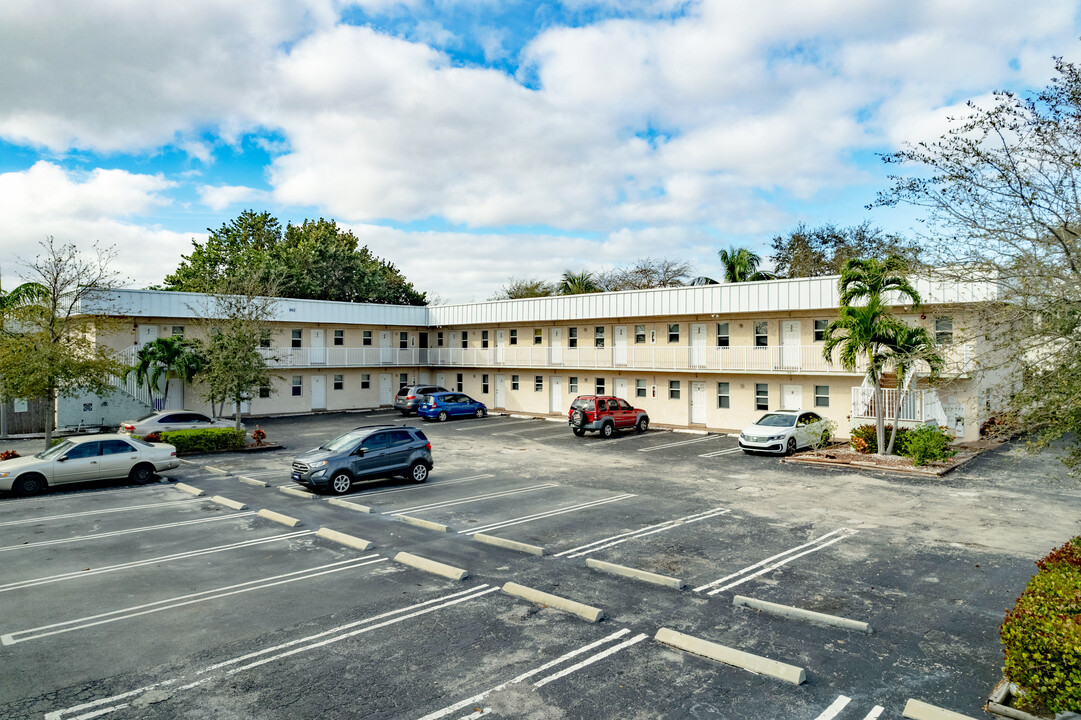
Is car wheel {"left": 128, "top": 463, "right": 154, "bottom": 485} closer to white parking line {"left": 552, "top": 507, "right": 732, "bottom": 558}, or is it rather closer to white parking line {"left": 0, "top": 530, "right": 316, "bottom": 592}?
white parking line {"left": 0, "top": 530, "right": 316, "bottom": 592}

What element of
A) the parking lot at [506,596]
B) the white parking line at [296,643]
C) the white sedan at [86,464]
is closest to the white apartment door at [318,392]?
the white sedan at [86,464]

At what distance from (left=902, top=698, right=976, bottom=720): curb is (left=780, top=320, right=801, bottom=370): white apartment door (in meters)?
22.1

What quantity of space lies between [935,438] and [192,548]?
20.3 m

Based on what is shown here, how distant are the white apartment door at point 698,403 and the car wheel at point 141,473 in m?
22.7

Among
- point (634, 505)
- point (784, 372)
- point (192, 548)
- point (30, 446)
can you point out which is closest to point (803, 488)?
point (634, 505)

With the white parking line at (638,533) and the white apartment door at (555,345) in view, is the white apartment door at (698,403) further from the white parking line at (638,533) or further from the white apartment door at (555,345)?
the white parking line at (638,533)

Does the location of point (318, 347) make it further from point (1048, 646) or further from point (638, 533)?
point (1048, 646)

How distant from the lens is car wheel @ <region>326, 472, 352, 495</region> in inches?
641

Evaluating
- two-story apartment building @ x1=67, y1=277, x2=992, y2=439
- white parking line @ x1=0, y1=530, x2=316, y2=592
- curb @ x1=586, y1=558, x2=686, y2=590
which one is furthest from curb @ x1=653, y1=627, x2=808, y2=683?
two-story apartment building @ x1=67, y1=277, x2=992, y2=439

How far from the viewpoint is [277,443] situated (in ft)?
85.3

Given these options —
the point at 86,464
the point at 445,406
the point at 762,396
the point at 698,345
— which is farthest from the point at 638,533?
the point at 445,406

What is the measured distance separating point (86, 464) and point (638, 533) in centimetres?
1457

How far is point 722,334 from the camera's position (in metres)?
30.3

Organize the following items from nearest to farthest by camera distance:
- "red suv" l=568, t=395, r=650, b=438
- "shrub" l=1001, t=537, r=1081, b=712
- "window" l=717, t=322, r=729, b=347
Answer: "shrub" l=1001, t=537, r=1081, b=712
"red suv" l=568, t=395, r=650, b=438
"window" l=717, t=322, r=729, b=347
